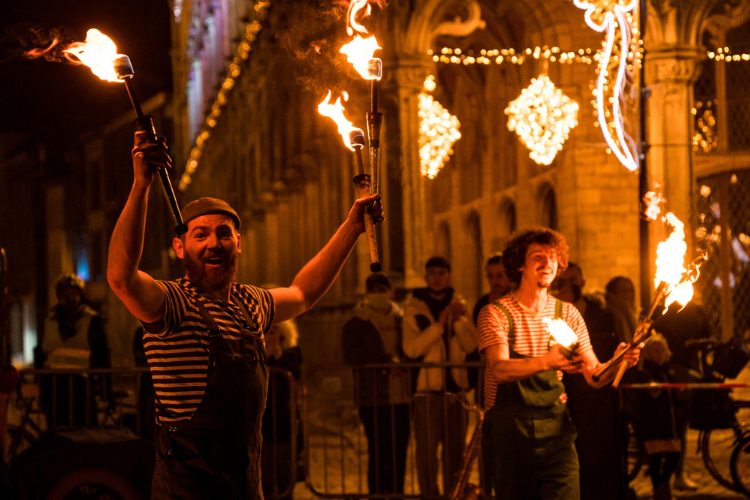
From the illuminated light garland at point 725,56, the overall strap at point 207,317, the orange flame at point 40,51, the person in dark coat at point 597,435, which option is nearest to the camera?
the overall strap at point 207,317

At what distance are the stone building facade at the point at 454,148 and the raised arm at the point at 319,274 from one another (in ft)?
3.69

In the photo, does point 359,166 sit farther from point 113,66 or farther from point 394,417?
point 394,417

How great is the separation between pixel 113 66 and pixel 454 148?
715 inches

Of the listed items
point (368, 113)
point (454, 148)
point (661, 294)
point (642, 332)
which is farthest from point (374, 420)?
point (454, 148)

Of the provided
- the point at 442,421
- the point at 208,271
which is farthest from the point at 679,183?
the point at 208,271

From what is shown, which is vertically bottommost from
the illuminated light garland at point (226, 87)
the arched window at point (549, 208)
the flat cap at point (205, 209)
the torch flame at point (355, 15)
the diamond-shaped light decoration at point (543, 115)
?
the flat cap at point (205, 209)

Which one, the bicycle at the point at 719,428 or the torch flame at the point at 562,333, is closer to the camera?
the torch flame at the point at 562,333

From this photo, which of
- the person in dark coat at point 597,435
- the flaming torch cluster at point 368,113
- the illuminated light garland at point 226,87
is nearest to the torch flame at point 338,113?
the flaming torch cluster at point 368,113

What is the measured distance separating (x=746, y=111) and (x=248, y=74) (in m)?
13.6

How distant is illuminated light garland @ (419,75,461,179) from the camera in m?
13.1

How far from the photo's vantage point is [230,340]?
11.5 ft

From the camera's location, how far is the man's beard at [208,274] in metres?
3.57

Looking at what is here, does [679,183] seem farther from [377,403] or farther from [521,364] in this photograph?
[521,364]

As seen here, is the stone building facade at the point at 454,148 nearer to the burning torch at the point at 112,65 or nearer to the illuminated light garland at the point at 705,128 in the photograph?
the illuminated light garland at the point at 705,128
